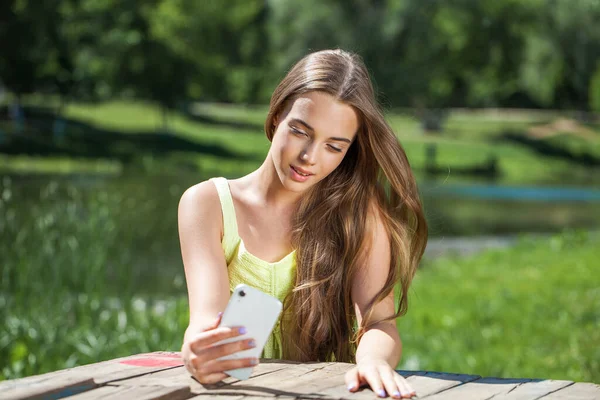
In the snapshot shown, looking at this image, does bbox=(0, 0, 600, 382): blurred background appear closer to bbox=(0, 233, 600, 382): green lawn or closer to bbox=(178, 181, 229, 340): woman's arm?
bbox=(0, 233, 600, 382): green lawn

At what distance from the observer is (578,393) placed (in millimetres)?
1713

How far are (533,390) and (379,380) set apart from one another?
29 cm

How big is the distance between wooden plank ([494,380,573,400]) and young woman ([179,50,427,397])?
39cm

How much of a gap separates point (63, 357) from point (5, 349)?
0.85 ft

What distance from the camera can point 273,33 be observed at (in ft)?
86.0

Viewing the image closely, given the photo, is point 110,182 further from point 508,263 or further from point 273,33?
point 273,33

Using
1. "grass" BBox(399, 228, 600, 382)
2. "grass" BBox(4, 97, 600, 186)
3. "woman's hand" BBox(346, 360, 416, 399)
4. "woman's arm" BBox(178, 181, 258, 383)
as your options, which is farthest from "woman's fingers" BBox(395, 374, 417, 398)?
"grass" BBox(4, 97, 600, 186)

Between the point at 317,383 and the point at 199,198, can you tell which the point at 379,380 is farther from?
the point at 199,198

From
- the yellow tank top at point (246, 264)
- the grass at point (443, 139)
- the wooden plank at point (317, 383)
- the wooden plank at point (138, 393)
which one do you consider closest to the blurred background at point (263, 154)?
the grass at point (443, 139)

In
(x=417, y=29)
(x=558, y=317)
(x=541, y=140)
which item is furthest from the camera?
(x=541, y=140)

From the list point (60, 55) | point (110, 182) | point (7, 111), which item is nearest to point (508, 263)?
point (110, 182)

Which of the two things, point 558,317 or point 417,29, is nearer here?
point 558,317

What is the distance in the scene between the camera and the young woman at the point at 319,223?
221 centimetres

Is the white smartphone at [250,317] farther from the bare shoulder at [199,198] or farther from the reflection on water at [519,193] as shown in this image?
the reflection on water at [519,193]
